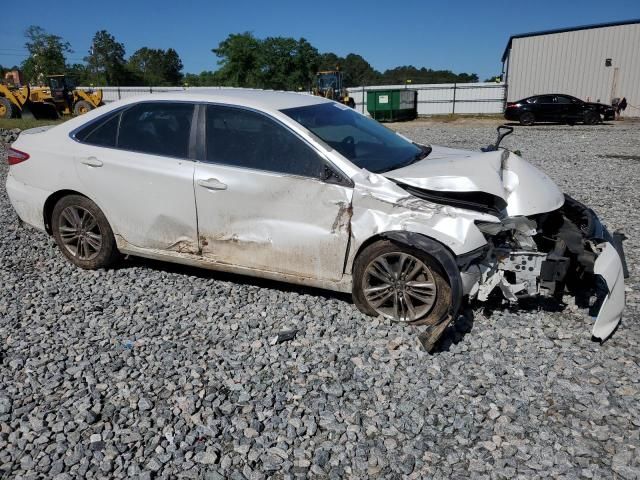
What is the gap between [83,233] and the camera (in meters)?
4.89

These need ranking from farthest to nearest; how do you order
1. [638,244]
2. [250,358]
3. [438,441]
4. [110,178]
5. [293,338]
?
[638,244] < [110,178] < [293,338] < [250,358] < [438,441]

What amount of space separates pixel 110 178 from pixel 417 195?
270 centimetres

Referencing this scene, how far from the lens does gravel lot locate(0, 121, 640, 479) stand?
2.58m

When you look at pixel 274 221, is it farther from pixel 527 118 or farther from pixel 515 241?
pixel 527 118

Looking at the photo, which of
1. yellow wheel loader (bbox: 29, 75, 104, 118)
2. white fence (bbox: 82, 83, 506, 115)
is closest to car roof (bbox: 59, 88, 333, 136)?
yellow wheel loader (bbox: 29, 75, 104, 118)

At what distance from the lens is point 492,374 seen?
3.26m

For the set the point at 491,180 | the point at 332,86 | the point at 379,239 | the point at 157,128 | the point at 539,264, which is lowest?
the point at 539,264

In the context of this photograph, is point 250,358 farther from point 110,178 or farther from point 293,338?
point 110,178

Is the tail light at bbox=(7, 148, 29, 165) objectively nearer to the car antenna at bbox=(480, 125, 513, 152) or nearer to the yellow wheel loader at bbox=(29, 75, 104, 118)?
the car antenna at bbox=(480, 125, 513, 152)

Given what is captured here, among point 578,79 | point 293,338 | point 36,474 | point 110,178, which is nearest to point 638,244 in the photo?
point 293,338

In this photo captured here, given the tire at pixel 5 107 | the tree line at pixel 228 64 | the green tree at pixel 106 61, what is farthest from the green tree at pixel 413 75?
the tire at pixel 5 107

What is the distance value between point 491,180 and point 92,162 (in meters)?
3.40

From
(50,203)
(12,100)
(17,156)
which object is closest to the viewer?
(50,203)

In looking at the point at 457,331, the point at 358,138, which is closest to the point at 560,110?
the point at 358,138
